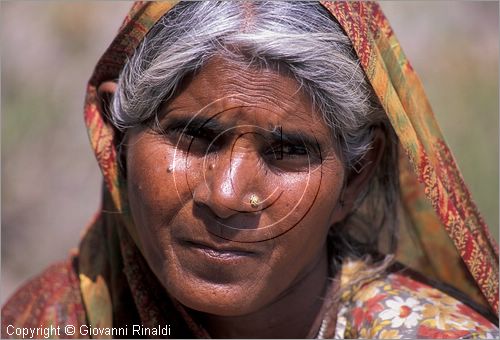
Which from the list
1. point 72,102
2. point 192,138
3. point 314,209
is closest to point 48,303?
point 192,138

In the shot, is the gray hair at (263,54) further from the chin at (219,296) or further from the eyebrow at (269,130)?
the chin at (219,296)

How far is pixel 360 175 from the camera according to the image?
2061 mm

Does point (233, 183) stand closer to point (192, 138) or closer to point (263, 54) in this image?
point (192, 138)

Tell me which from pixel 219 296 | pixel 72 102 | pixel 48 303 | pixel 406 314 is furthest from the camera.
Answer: pixel 72 102

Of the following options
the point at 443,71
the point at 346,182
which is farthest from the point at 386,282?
the point at 443,71

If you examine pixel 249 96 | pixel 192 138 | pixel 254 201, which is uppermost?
pixel 249 96

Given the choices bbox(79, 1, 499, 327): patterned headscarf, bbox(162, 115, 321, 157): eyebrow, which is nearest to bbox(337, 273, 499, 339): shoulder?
bbox(79, 1, 499, 327): patterned headscarf

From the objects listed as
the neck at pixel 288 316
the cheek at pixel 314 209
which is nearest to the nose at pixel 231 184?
the cheek at pixel 314 209

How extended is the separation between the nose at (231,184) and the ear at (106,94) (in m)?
0.44

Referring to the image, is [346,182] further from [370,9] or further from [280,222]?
[370,9]

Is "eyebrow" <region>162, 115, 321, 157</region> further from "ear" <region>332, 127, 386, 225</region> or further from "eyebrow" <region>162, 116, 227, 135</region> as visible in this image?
"ear" <region>332, 127, 386, 225</region>

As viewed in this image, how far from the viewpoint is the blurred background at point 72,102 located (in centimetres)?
441

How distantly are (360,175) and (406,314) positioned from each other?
1.26 ft

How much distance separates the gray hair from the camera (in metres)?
1.77
